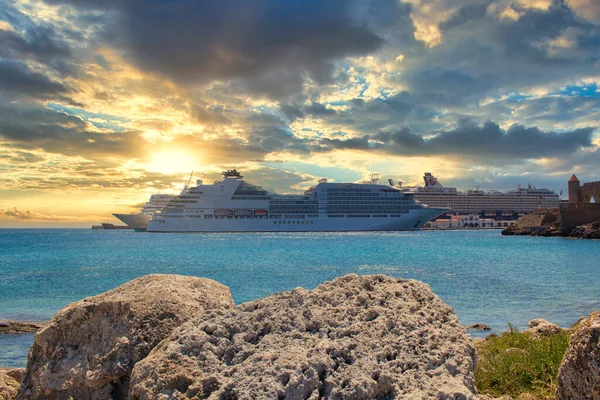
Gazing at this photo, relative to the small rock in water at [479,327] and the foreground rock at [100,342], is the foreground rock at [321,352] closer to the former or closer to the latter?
the foreground rock at [100,342]

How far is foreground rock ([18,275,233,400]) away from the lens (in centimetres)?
297

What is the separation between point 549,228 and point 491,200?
52.6 m

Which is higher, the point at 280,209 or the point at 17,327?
the point at 280,209

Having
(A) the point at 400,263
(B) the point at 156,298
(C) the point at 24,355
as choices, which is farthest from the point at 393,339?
(A) the point at 400,263

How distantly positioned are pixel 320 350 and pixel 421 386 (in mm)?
527

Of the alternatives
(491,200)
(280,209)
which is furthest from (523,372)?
(491,200)

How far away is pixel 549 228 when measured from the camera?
6656 cm

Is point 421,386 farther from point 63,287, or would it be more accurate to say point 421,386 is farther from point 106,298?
point 63,287

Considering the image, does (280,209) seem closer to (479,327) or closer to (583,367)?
(479,327)

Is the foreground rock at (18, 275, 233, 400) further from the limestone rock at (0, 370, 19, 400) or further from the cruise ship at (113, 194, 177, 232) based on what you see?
the cruise ship at (113, 194, 177, 232)

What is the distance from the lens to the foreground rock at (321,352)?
230 centimetres

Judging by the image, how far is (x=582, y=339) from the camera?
99.0 inches

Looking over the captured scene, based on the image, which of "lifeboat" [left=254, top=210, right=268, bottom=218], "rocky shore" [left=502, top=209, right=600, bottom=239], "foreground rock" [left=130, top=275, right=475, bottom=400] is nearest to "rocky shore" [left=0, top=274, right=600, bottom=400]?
"foreground rock" [left=130, top=275, right=475, bottom=400]

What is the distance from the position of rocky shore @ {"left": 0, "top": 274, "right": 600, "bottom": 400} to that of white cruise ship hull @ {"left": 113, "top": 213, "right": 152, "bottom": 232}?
92.7 metres
